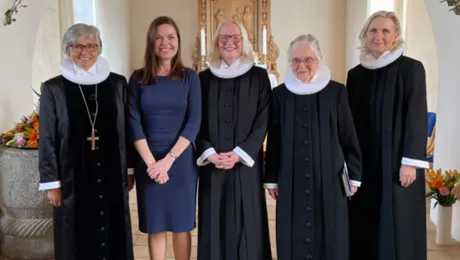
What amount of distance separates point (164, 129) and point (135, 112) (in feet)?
0.53

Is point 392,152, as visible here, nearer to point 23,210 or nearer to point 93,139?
point 93,139

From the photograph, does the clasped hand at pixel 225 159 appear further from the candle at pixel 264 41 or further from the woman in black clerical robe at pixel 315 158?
the candle at pixel 264 41

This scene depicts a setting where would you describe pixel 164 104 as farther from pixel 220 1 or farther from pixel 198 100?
pixel 220 1

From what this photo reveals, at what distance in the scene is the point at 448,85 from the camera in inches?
134

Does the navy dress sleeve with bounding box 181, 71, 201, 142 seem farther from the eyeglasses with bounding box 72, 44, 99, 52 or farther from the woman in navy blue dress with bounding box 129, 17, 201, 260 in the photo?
the eyeglasses with bounding box 72, 44, 99, 52

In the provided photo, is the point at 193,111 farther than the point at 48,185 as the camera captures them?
Yes

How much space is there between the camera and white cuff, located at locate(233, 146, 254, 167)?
2.14 m

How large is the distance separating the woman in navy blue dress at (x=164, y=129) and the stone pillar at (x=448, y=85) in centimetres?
209

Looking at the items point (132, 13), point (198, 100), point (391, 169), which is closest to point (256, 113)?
point (198, 100)

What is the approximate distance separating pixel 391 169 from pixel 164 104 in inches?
45.0

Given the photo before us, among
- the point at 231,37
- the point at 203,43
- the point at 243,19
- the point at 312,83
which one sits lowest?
the point at 312,83

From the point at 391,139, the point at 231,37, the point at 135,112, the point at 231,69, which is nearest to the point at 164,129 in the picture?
the point at 135,112

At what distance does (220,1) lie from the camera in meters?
7.68

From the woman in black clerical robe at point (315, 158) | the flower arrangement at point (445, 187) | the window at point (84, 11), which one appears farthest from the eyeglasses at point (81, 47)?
the window at point (84, 11)
